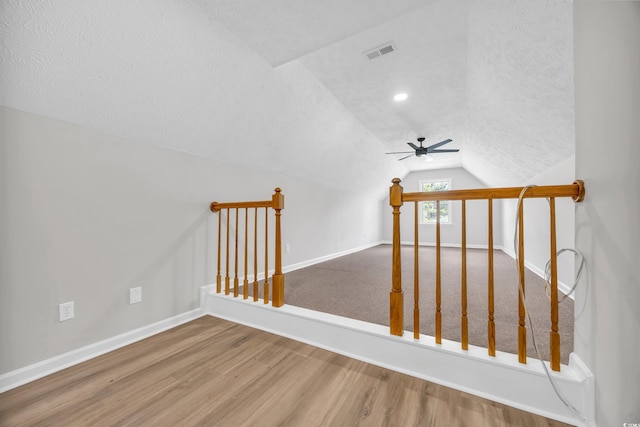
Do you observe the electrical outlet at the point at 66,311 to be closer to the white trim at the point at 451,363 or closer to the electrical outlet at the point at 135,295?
the electrical outlet at the point at 135,295

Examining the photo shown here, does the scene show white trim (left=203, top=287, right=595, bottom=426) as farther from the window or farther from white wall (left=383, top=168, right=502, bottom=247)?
the window

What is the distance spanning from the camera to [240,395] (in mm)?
1239

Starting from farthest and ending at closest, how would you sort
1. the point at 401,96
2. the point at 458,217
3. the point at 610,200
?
the point at 458,217
the point at 401,96
the point at 610,200

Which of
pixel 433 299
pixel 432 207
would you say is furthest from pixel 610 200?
pixel 432 207

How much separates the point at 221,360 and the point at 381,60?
2.87 metres

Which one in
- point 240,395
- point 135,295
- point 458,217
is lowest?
point 240,395

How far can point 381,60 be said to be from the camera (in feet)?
8.05

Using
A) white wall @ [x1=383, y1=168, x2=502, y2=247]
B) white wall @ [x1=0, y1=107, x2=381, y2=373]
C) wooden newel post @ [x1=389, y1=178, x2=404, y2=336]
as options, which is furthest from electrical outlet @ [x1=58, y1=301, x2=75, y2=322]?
white wall @ [x1=383, y1=168, x2=502, y2=247]

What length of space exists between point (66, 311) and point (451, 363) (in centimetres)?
227

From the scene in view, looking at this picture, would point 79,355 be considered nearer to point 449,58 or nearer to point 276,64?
point 276,64

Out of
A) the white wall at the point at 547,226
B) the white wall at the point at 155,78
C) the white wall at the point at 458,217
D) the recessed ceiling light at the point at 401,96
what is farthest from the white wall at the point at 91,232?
the white wall at the point at 458,217

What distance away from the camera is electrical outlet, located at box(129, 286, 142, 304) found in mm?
1841

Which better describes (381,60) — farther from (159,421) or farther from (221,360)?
(159,421)

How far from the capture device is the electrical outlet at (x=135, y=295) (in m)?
1.84
